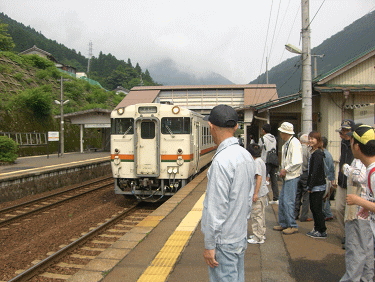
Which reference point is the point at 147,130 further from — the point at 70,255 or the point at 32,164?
the point at 32,164

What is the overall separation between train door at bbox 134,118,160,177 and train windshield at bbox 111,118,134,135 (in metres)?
0.18

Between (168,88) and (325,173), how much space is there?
25850 mm

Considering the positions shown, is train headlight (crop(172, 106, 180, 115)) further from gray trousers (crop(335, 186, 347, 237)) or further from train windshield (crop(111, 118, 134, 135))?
gray trousers (crop(335, 186, 347, 237))

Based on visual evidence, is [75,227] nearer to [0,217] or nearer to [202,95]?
[0,217]

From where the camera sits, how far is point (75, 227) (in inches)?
316

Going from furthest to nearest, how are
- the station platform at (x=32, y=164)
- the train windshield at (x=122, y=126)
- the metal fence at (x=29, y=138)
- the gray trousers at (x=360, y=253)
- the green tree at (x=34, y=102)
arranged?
the green tree at (x=34, y=102) → the metal fence at (x=29, y=138) → the station platform at (x=32, y=164) → the train windshield at (x=122, y=126) → the gray trousers at (x=360, y=253)

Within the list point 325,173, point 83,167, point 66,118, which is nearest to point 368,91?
point 325,173

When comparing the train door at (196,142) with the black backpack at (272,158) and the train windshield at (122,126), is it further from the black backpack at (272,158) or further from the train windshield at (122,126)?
the black backpack at (272,158)

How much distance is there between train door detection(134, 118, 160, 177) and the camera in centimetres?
956

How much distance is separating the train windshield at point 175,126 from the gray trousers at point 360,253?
675 cm

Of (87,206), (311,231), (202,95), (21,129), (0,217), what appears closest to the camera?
(311,231)

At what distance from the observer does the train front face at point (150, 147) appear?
9.59 m

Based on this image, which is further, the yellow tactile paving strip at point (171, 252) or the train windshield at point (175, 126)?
the train windshield at point (175, 126)

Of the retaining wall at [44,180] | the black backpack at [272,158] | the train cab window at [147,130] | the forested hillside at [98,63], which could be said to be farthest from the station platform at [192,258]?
the forested hillside at [98,63]
